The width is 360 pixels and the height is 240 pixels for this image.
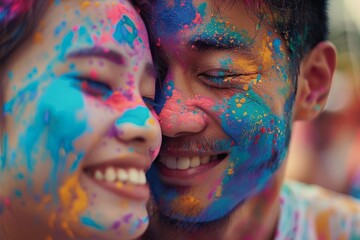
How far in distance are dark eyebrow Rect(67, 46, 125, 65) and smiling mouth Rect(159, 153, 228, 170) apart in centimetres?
35

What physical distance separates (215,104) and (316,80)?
48cm

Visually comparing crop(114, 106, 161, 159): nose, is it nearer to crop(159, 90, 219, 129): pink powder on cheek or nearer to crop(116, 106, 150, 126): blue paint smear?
crop(116, 106, 150, 126): blue paint smear

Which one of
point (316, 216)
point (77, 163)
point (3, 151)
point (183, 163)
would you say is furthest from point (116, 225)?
point (316, 216)

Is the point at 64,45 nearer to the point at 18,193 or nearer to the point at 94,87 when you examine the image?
the point at 94,87

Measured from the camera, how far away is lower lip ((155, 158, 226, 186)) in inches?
48.4

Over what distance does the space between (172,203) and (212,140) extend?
20 cm

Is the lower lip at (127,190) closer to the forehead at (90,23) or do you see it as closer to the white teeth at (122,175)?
the white teeth at (122,175)

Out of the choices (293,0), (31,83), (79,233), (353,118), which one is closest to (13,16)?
(31,83)

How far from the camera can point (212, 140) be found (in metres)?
1.20

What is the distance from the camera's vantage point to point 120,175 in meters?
0.94

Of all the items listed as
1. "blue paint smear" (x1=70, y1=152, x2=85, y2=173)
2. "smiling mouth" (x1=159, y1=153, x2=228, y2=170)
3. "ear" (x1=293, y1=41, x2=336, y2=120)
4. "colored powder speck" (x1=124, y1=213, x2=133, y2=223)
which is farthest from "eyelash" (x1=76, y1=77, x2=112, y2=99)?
"ear" (x1=293, y1=41, x2=336, y2=120)

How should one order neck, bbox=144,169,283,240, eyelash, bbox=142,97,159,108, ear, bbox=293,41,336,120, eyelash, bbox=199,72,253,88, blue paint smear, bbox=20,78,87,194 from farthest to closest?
ear, bbox=293,41,336,120
neck, bbox=144,169,283,240
eyelash, bbox=199,72,253,88
eyelash, bbox=142,97,159,108
blue paint smear, bbox=20,78,87,194

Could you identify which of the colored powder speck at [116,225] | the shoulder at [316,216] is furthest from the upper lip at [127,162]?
the shoulder at [316,216]

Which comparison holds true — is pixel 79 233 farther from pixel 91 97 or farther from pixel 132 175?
pixel 91 97
